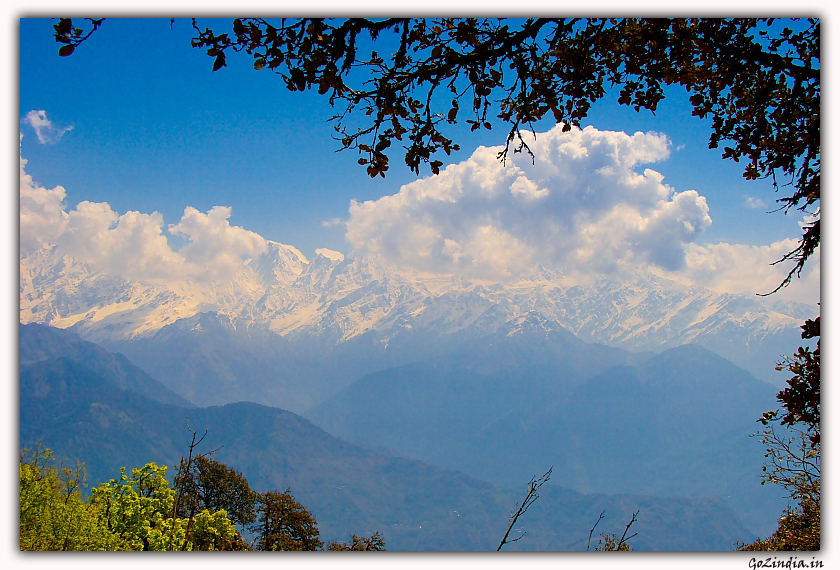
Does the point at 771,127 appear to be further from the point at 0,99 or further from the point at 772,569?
the point at 0,99

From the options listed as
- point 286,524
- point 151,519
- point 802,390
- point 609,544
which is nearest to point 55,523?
point 151,519

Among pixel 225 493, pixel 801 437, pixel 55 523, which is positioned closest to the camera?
pixel 801 437

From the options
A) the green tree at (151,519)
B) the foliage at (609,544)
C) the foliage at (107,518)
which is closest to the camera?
the foliage at (609,544)

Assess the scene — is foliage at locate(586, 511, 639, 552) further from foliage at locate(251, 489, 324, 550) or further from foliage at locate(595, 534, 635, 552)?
foliage at locate(251, 489, 324, 550)

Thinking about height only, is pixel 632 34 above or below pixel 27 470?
above

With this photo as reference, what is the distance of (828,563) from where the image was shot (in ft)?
17.1

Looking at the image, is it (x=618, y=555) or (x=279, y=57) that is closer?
(x=279, y=57)

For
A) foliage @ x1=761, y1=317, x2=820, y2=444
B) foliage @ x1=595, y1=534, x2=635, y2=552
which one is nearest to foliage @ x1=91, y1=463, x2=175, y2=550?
foliage @ x1=595, y1=534, x2=635, y2=552

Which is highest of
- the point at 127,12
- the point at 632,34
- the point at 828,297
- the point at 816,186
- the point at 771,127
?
the point at 127,12

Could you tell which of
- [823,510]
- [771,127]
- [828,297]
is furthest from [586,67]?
[823,510]

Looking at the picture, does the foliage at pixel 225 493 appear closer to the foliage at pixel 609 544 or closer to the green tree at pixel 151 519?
the green tree at pixel 151 519

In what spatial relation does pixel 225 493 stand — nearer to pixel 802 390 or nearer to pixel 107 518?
pixel 107 518

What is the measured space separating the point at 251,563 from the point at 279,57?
17.9 ft

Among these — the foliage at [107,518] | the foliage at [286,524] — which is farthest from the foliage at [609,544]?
the foliage at [286,524]
